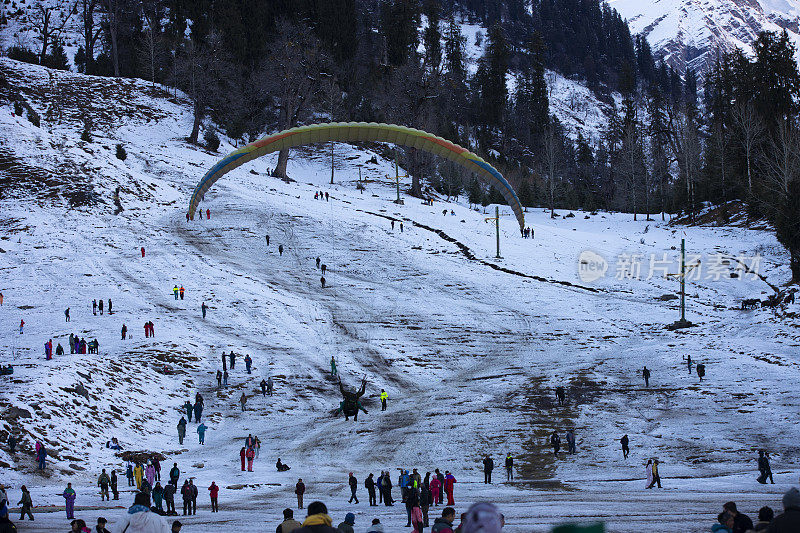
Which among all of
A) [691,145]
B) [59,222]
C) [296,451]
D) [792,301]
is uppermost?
[691,145]

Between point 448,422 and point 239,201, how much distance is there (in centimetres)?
3546

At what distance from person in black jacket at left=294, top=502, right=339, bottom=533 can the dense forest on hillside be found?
43189mm

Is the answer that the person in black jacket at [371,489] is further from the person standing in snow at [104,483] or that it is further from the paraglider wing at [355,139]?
the paraglider wing at [355,139]

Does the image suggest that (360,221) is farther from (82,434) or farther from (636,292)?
(82,434)

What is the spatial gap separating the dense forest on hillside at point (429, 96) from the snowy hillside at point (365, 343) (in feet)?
25.8

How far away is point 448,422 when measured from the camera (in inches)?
1070

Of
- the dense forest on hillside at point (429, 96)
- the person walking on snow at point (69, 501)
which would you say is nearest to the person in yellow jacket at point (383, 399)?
the person walking on snow at point (69, 501)

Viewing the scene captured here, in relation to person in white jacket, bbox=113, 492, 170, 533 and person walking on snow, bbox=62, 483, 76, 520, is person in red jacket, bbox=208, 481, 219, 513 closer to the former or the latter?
person walking on snow, bbox=62, 483, 76, 520

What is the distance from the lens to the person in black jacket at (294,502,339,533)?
442 cm

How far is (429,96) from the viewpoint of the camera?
66625 millimetres

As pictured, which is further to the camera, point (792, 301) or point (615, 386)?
point (792, 301)

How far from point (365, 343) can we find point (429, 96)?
36.4 meters

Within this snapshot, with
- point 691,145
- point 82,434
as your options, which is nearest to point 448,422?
point 82,434

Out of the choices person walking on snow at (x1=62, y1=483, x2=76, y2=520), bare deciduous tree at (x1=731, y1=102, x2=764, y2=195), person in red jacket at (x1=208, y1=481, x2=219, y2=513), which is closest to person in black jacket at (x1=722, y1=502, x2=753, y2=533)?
person in red jacket at (x1=208, y1=481, x2=219, y2=513)
